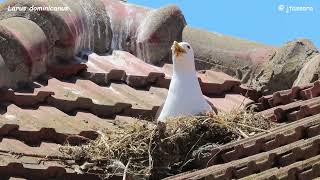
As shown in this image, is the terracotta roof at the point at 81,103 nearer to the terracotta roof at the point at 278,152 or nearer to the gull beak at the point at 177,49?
the gull beak at the point at 177,49

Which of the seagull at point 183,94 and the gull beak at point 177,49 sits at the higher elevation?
Result: the gull beak at point 177,49

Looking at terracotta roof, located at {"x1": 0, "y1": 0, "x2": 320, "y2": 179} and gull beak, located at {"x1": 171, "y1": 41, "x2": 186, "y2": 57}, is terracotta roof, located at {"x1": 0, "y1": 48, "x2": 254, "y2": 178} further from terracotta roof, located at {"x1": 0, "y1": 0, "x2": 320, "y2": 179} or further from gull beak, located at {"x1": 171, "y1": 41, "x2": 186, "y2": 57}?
gull beak, located at {"x1": 171, "y1": 41, "x2": 186, "y2": 57}

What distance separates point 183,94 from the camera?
268 inches

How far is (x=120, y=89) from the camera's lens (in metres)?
7.62

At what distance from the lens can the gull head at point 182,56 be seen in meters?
7.13

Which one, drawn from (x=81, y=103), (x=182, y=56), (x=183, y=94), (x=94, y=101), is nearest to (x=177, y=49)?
(x=182, y=56)

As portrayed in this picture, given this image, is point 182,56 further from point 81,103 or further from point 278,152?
point 278,152

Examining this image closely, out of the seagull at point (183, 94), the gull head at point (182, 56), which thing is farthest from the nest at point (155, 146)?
the gull head at point (182, 56)

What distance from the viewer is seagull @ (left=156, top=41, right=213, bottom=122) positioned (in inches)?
263

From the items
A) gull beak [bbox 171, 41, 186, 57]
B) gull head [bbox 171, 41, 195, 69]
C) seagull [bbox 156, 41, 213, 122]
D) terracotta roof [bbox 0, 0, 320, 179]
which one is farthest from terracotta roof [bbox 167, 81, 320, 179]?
gull beak [bbox 171, 41, 186, 57]

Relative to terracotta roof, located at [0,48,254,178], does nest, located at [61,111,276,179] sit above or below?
above

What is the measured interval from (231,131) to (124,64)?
7.00 ft

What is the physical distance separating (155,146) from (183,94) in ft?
3.06

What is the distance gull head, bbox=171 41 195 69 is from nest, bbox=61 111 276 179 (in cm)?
94
